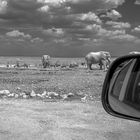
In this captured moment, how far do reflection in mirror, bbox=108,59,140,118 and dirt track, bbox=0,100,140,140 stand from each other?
4.03 metres

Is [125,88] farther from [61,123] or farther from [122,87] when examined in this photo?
[61,123]

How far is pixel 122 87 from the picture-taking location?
2881mm

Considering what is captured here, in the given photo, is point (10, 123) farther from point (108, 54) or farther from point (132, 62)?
point (108, 54)

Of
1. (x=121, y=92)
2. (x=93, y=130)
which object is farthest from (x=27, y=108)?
(x=121, y=92)

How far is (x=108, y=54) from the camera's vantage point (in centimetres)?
3856

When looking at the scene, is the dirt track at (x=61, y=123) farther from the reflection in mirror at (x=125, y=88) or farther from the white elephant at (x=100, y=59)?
the white elephant at (x=100, y=59)

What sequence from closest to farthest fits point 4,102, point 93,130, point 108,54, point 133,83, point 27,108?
point 133,83
point 93,130
point 27,108
point 4,102
point 108,54

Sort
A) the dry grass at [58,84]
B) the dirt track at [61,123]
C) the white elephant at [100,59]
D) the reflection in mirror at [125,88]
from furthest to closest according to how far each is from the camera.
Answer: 1. the white elephant at [100,59]
2. the dry grass at [58,84]
3. the dirt track at [61,123]
4. the reflection in mirror at [125,88]

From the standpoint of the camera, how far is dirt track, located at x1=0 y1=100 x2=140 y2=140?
698cm

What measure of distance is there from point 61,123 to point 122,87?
5.28 metres

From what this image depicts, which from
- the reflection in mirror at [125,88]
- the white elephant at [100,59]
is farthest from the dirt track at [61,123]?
the white elephant at [100,59]

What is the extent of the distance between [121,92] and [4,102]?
8.49 m

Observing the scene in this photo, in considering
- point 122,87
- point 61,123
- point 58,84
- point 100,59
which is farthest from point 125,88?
point 100,59

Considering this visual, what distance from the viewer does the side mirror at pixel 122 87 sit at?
2656mm
